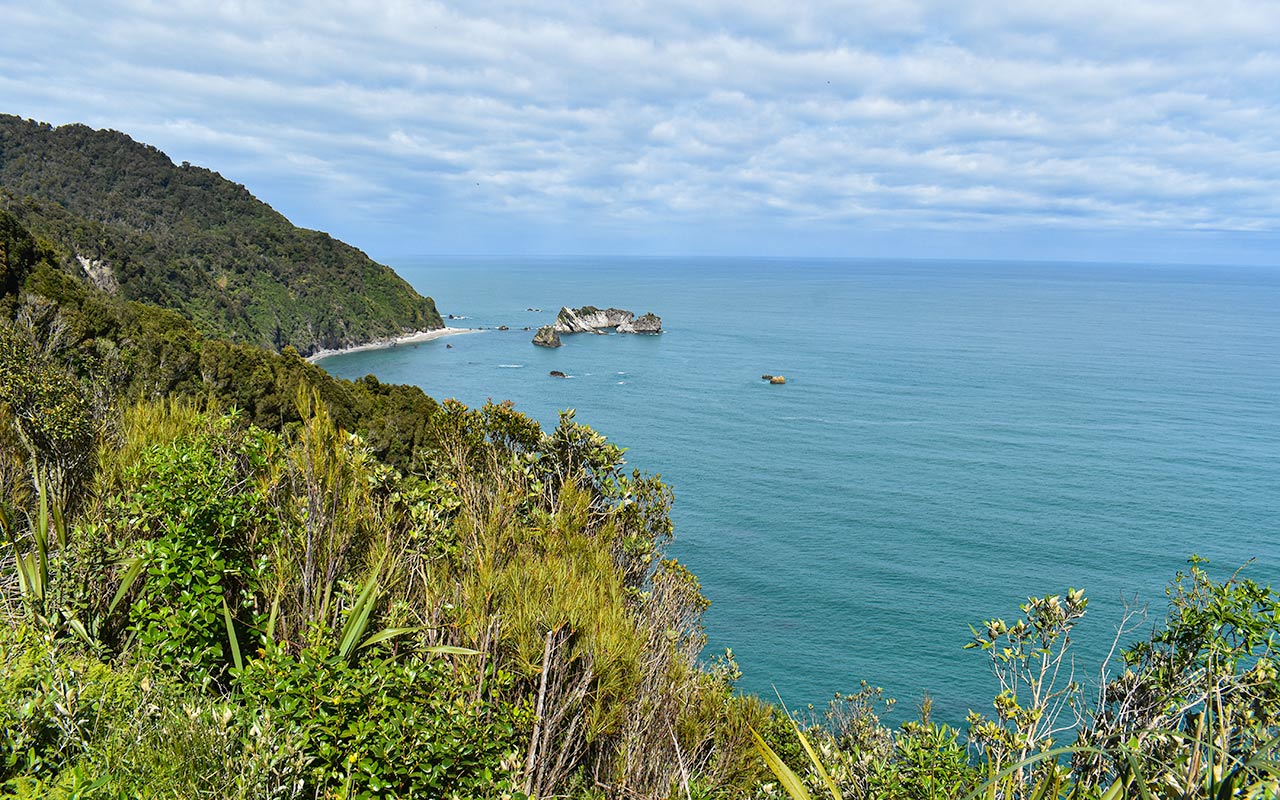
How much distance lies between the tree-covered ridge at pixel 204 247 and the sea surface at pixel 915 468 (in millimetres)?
11049

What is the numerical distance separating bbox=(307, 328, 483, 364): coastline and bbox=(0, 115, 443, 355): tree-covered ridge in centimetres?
104

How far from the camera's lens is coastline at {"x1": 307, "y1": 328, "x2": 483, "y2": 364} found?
97.2 metres

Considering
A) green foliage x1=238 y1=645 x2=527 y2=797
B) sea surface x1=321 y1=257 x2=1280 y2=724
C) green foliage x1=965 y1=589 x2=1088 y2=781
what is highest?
green foliage x1=238 y1=645 x2=527 y2=797

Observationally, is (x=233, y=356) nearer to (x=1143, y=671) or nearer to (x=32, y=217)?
(x=1143, y=671)

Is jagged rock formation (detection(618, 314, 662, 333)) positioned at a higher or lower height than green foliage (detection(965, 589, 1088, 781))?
higher

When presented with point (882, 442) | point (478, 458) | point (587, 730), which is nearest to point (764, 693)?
point (478, 458)

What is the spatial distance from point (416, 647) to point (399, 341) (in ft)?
349

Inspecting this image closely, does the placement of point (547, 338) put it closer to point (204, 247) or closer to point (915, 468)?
point (204, 247)

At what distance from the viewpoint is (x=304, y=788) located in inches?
177

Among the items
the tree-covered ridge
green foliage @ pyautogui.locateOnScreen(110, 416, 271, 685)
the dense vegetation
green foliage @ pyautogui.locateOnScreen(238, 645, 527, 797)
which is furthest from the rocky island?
green foliage @ pyautogui.locateOnScreen(238, 645, 527, 797)

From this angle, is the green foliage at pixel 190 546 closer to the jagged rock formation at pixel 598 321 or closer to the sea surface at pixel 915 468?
the sea surface at pixel 915 468

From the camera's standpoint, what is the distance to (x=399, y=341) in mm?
107125

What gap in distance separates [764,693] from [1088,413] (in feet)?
156

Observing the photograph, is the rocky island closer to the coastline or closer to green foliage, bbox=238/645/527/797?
the coastline
